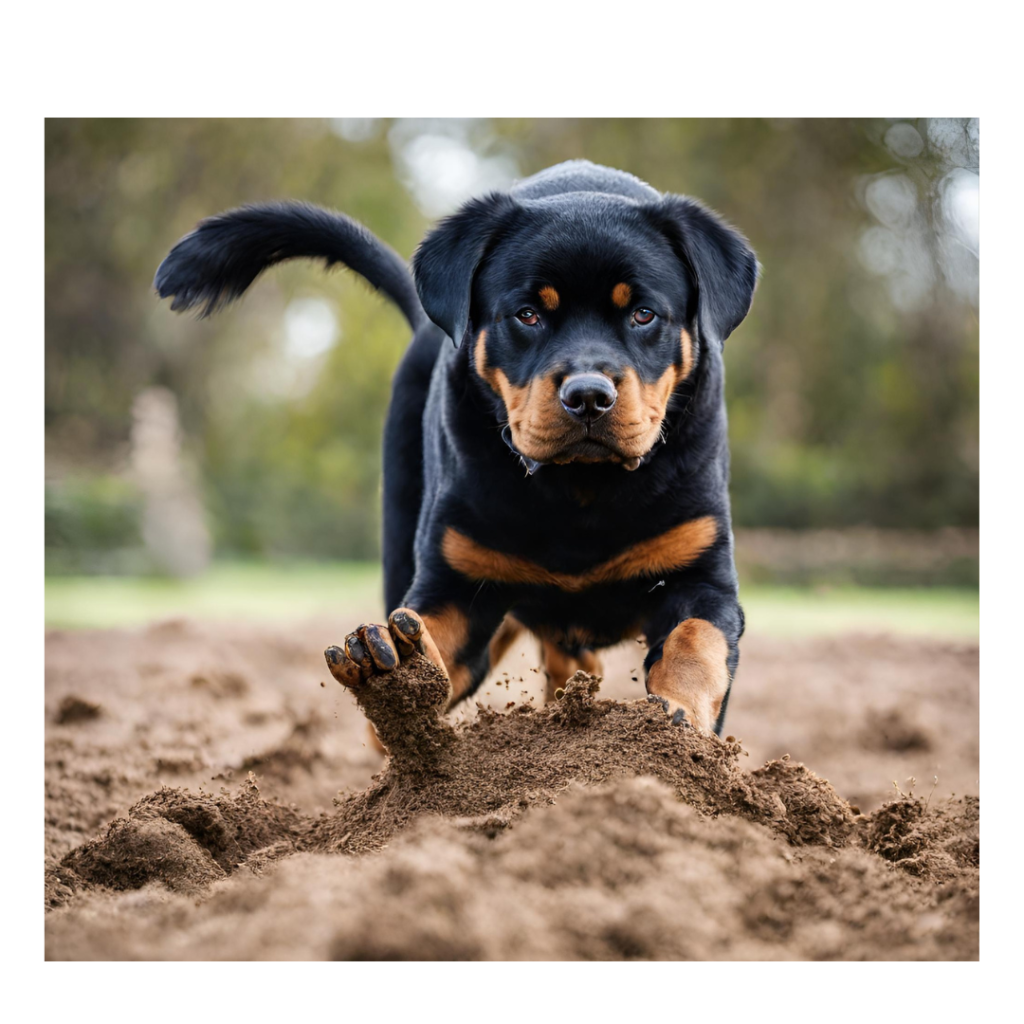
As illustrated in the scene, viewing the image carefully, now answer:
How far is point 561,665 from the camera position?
4.44 m

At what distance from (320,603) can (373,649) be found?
29.2ft

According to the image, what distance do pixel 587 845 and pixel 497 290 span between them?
1716mm

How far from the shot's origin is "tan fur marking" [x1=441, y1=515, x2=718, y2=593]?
3.09 m

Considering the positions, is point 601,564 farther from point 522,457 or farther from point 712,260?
point 712,260

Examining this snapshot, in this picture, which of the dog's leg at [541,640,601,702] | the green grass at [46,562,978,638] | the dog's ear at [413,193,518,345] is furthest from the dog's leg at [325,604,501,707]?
the green grass at [46,562,978,638]

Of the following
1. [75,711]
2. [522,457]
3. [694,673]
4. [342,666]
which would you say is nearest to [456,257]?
[522,457]

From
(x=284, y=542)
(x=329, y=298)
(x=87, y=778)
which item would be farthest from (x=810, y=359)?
(x=87, y=778)

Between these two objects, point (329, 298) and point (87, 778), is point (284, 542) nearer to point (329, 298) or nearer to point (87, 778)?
point (329, 298)

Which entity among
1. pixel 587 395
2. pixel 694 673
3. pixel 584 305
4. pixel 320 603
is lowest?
pixel 320 603

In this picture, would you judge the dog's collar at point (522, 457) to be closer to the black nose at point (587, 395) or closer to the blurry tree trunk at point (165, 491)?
the black nose at point (587, 395)

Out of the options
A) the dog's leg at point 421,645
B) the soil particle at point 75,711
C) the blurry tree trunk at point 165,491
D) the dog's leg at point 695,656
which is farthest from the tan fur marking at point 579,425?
the blurry tree trunk at point 165,491

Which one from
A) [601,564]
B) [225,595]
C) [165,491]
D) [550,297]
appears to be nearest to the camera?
[550,297]

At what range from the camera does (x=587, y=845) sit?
2.09 meters

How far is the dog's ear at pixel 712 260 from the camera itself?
310 centimetres
